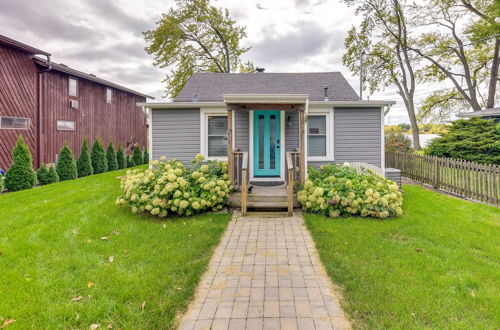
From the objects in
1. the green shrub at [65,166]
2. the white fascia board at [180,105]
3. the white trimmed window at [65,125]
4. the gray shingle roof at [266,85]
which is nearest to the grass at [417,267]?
the white fascia board at [180,105]

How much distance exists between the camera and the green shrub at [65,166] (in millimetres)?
10602

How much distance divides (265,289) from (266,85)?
8.11 m

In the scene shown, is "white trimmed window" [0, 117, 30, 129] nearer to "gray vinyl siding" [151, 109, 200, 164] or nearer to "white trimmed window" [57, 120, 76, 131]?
"white trimmed window" [57, 120, 76, 131]

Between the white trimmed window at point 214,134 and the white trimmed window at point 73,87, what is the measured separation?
9.92m

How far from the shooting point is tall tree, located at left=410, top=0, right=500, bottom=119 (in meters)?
16.7

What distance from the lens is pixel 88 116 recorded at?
14.5 metres

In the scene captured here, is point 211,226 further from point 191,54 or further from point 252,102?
point 191,54

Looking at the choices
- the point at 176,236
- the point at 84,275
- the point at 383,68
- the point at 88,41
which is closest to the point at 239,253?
the point at 176,236

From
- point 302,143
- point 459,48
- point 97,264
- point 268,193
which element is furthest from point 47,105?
point 459,48

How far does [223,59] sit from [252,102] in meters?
16.4

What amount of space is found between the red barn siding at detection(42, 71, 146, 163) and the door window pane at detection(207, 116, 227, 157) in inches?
329

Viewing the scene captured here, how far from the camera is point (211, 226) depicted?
4.85 metres

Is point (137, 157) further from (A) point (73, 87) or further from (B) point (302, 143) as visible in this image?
(B) point (302, 143)

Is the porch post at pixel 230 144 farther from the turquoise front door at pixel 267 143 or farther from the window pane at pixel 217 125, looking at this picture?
the window pane at pixel 217 125
